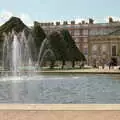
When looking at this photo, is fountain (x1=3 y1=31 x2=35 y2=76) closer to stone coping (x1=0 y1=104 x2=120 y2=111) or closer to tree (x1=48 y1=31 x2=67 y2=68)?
tree (x1=48 y1=31 x2=67 y2=68)

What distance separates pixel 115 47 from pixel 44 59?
4700 cm

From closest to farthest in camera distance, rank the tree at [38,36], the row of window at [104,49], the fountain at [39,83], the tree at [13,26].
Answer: the fountain at [39,83]
the tree at [38,36]
the tree at [13,26]
the row of window at [104,49]

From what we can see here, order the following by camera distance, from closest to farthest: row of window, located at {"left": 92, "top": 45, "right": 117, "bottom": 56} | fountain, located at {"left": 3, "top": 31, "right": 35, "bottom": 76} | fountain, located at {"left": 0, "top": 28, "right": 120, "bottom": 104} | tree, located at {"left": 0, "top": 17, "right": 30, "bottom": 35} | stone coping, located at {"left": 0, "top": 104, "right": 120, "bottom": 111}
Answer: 1. stone coping, located at {"left": 0, "top": 104, "right": 120, "bottom": 111}
2. fountain, located at {"left": 0, "top": 28, "right": 120, "bottom": 104}
3. fountain, located at {"left": 3, "top": 31, "right": 35, "bottom": 76}
4. tree, located at {"left": 0, "top": 17, "right": 30, "bottom": 35}
5. row of window, located at {"left": 92, "top": 45, "right": 117, "bottom": 56}

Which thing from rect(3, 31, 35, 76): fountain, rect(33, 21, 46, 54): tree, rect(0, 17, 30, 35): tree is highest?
rect(0, 17, 30, 35): tree

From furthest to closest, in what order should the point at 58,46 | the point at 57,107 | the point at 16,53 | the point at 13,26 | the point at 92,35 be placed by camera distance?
1. the point at 92,35
2. the point at 13,26
3. the point at 58,46
4. the point at 16,53
5. the point at 57,107

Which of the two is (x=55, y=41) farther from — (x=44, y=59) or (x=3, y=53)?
(x=3, y=53)

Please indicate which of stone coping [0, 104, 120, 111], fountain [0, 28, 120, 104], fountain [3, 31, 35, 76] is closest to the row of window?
fountain [0, 28, 120, 104]

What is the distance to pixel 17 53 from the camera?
4900cm

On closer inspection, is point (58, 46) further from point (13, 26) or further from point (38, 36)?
point (13, 26)

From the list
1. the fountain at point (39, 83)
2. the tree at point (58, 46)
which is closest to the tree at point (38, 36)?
the fountain at point (39, 83)

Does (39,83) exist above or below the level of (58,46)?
below

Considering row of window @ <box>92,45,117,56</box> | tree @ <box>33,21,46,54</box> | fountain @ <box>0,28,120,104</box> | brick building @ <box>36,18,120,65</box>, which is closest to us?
fountain @ <box>0,28,120,104</box>

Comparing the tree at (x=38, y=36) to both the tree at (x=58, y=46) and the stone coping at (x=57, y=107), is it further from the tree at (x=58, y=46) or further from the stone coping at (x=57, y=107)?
the stone coping at (x=57, y=107)

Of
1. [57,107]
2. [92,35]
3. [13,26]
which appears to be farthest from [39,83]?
[92,35]
